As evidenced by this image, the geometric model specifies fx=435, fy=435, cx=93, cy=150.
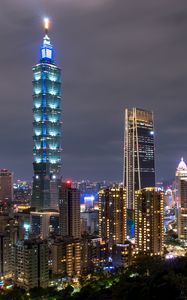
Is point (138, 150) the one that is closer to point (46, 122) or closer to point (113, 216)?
point (46, 122)

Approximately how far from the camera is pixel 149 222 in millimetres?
16156

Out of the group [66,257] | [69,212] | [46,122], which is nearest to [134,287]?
[66,257]

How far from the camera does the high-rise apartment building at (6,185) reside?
30.6 metres

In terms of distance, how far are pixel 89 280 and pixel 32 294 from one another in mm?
1802

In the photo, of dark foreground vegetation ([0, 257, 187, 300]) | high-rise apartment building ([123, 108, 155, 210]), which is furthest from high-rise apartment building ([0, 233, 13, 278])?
high-rise apartment building ([123, 108, 155, 210])

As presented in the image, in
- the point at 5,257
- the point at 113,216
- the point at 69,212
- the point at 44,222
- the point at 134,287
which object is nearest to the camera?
the point at 134,287

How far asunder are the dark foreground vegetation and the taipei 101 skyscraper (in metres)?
16.4

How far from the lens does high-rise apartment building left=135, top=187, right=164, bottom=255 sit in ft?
52.1

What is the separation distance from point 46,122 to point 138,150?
20.9ft

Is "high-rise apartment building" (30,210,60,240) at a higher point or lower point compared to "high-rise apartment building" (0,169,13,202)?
lower

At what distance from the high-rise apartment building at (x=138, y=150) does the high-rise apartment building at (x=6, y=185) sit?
27.7 feet

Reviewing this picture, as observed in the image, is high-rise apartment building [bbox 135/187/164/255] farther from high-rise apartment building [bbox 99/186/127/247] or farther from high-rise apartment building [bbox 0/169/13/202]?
high-rise apartment building [bbox 0/169/13/202]

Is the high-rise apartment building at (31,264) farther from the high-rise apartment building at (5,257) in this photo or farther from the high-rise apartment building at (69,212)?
the high-rise apartment building at (69,212)

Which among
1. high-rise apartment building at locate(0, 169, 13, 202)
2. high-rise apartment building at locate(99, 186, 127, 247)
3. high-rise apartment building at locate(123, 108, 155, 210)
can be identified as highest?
high-rise apartment building at locate(123, 108, 155, 210)
